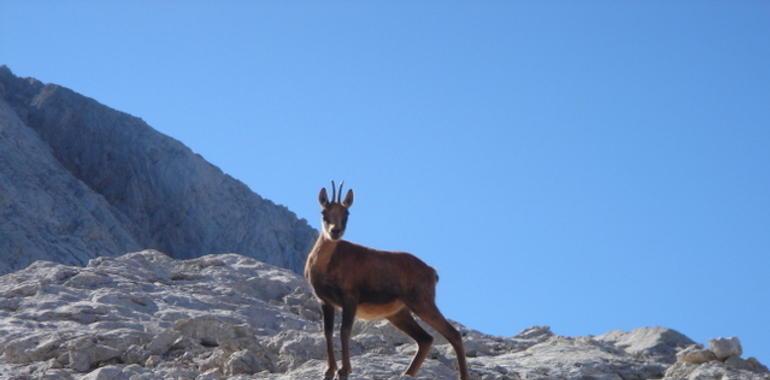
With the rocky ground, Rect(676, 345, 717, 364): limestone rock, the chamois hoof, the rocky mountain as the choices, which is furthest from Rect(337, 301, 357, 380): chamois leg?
the rocky mountain

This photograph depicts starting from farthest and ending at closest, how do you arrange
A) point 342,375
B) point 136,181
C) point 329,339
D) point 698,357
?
point 136,181, point 698,357, point 329,339, point 342,375

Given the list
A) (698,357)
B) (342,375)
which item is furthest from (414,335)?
(698,357)

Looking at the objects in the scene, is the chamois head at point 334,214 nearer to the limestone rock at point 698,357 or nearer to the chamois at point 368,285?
the chamois at point 368,285

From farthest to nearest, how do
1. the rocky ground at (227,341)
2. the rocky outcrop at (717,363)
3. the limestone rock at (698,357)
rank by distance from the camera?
the limestone rock at (698,357) → the rocky outcrop at (717,363) → the rocky ground at (227,341)

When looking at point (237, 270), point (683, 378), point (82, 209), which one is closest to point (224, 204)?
point (82, 209)

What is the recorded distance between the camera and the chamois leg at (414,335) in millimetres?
15031

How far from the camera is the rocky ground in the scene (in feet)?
53.2

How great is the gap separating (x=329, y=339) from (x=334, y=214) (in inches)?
60.0

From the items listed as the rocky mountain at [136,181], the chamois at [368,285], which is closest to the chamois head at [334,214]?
the chamois at [368,285]

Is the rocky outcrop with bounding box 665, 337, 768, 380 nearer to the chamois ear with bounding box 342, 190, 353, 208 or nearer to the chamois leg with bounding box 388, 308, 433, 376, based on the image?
the chamois leg with bounding box 388, 308, 433, 376

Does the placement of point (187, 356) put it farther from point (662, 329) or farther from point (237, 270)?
point (662, 329)

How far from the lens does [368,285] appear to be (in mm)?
15133

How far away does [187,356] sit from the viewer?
657 inches

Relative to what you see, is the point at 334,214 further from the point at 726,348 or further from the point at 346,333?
the point at 726,348
